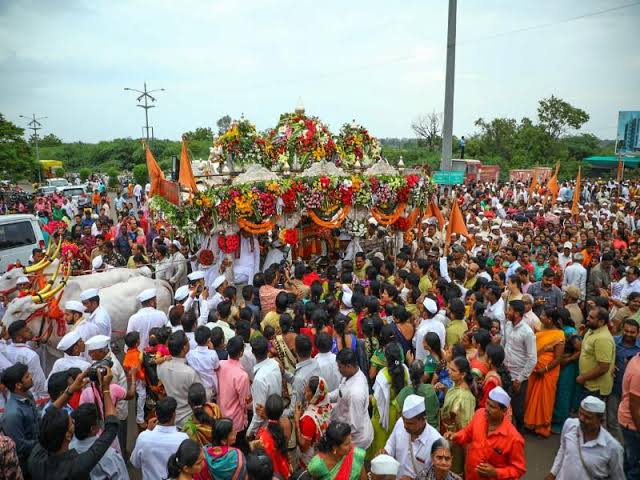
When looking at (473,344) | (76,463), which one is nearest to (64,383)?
(76,463)

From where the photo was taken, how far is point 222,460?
3590 mm

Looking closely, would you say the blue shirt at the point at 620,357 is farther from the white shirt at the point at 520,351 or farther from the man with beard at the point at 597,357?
the white shirt at the point at 520,351

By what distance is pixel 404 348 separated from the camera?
588 centimetres

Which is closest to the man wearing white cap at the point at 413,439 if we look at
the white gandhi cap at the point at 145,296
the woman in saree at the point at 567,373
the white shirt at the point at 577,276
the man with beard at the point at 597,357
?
the man with beard at the point at 597,357

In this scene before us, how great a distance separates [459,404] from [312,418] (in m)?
1.33

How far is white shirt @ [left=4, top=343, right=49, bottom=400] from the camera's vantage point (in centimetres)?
525

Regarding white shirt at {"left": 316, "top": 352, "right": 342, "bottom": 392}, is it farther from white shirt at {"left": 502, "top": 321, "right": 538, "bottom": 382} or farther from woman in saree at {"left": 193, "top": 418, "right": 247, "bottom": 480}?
white shirt at {"left": 502, "top": 321, "right": 538, "bottom": 382}

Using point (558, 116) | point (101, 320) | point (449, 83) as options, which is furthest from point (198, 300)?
point (558, 116)

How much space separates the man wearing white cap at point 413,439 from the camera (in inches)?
149

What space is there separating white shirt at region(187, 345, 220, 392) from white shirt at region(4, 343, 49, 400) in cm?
175

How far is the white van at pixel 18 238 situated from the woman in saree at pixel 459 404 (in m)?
10.5

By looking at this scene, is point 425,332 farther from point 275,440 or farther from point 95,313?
point 95,313

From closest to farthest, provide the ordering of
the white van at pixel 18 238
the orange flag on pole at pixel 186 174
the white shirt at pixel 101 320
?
the white shirt at pixel 101 320 < the orange flag on pole at pixel 186 174 < the white van at pixel 18 238

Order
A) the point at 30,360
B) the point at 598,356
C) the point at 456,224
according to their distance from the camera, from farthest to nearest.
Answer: the point at 456,224 < the point at 598,356 < the point at 30,360
